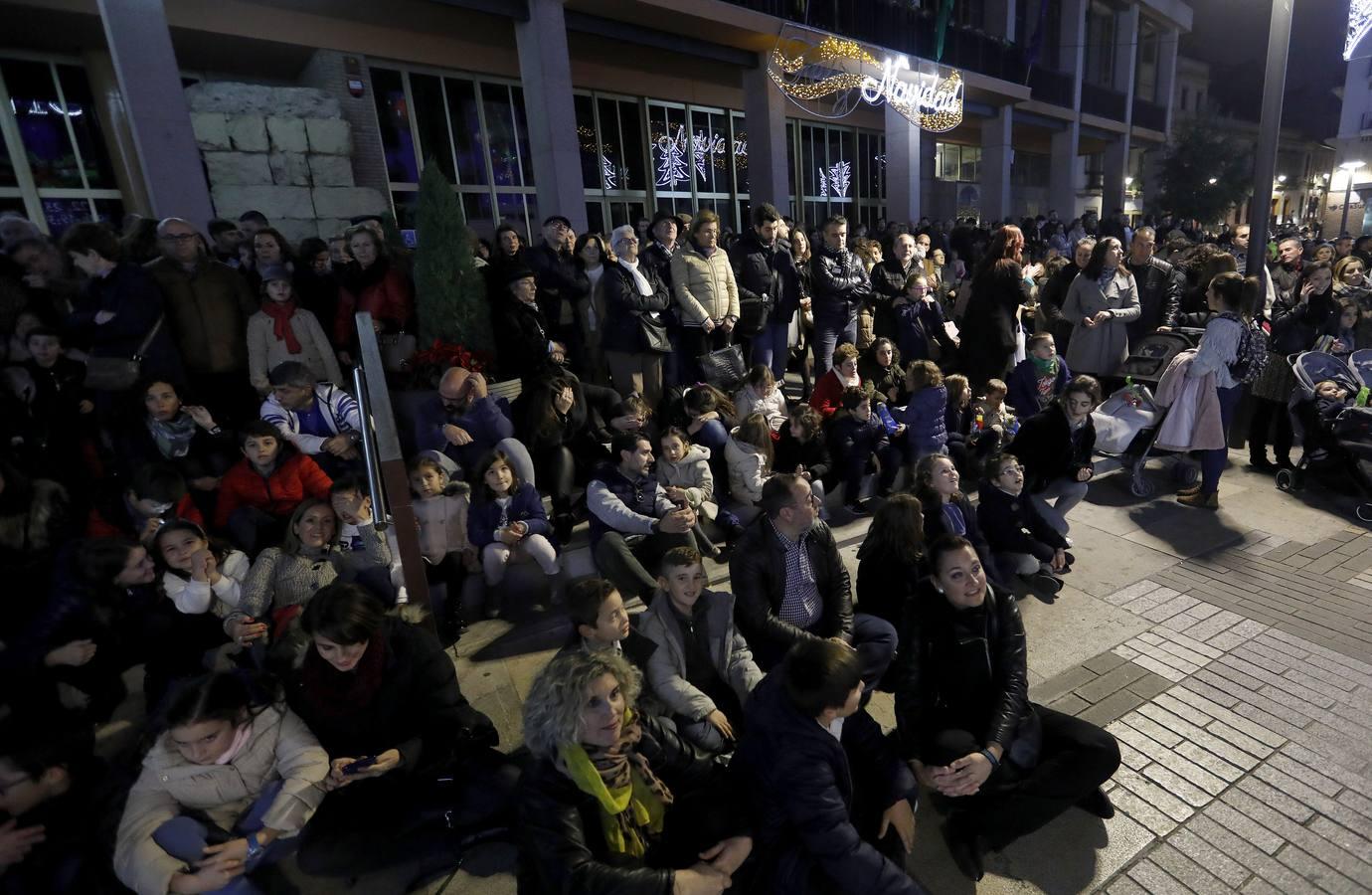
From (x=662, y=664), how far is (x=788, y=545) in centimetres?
95

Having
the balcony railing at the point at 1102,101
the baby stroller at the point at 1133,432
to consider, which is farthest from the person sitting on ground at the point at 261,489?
the balcony railing at the point at 1102,101

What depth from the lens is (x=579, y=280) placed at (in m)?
6.64

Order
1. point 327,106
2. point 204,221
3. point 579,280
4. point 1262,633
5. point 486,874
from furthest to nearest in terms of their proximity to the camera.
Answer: point 327,106 < point 204,221 < point 579,280 < point 1262,633 < point 486,874

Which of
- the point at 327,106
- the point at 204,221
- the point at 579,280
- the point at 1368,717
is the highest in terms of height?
the point at 327,106

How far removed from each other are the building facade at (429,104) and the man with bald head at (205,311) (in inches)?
75.0

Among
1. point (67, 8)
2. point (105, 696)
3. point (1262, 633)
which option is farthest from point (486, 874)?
point (67, 8)

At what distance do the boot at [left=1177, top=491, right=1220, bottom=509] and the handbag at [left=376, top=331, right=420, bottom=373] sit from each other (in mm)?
6820

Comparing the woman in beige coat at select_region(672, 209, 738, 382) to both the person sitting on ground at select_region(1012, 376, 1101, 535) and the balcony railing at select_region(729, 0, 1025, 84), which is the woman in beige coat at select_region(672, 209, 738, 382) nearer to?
the person sitting on ground at select_region(1012, 376, 1101, 535)

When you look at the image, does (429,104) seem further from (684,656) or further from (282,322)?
(684,656)

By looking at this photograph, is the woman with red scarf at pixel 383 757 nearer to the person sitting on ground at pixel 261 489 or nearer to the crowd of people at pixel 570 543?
the crowd of people at pixel 570 543

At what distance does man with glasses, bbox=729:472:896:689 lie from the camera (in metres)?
3.64

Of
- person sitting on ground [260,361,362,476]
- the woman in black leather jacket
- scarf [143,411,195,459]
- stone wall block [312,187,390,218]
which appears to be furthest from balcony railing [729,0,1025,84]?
the woman in black leather jacket

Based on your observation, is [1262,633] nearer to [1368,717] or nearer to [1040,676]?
[1368,717]

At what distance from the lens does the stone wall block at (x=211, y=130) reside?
920cm
